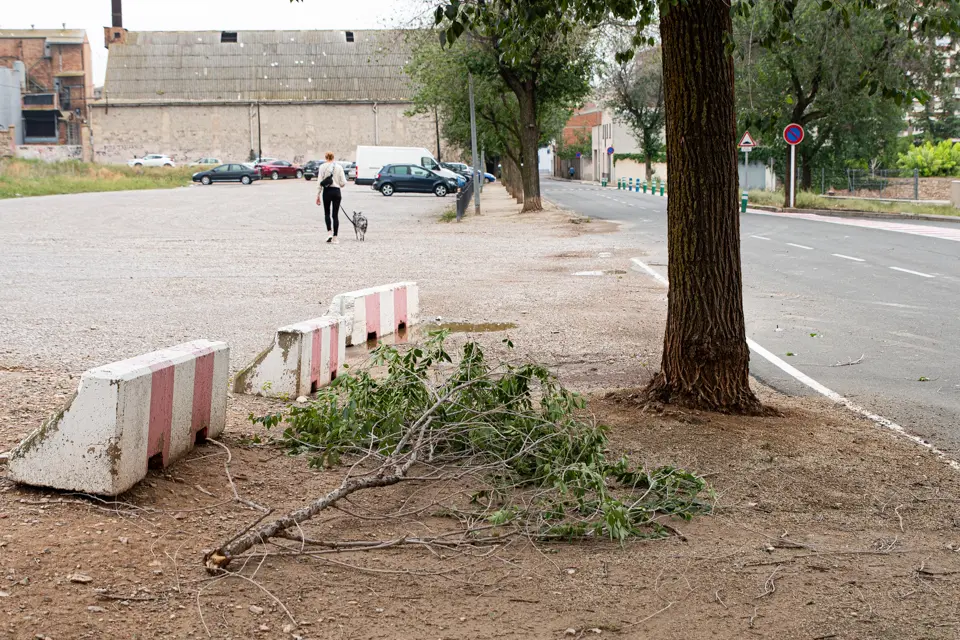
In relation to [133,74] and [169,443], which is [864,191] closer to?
[169,443]

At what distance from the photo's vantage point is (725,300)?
689cm

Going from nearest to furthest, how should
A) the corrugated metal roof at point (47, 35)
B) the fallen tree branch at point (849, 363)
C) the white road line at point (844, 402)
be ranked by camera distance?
the white road line at point (844, 402), the fallen tree branch at point (849, 363), the corrugated metal roof at point (47, 35)

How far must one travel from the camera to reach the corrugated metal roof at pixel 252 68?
9094 centimetres

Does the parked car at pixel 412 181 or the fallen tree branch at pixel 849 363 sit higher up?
the parked car at pixel 412 181

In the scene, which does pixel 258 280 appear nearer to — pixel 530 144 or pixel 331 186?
pixel 331 186

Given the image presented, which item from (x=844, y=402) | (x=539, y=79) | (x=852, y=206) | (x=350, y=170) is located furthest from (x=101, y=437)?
(x=350, y=170)

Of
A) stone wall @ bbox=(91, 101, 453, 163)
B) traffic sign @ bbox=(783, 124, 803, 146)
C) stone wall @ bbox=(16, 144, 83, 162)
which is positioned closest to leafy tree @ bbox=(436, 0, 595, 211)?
traffic sign @ bbox=(783, 124, 803, 146)

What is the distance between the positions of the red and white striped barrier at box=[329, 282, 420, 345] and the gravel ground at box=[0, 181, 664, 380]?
810mm

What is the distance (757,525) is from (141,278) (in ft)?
41.5

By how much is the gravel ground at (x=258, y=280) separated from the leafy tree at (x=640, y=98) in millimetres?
53563

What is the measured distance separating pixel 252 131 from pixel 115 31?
48.5 ft

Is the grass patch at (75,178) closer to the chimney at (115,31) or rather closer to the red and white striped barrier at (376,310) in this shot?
the chimney at (115,31)

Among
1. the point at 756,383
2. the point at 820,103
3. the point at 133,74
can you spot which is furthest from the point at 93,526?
the point at 133,74

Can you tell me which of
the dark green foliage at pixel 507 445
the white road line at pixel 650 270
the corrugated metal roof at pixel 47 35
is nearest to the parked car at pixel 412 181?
the white road line at pixel 650 270
